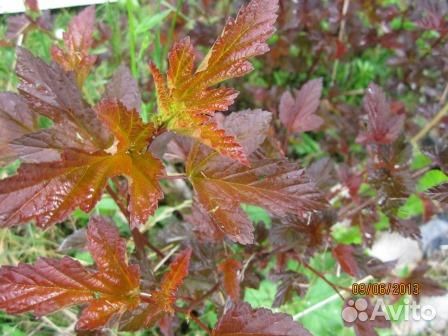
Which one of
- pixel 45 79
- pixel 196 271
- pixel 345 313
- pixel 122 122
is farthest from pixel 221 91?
pixel 345 313

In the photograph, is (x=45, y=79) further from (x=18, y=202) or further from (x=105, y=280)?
(x=105, y=280)

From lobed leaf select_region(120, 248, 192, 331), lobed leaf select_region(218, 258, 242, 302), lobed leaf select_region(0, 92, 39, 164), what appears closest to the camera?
lobed leaf select_region(120, 248, 192, 331)

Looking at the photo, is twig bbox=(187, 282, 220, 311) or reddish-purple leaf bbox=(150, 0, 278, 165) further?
twig bbox=(187, 282, 220, 311)

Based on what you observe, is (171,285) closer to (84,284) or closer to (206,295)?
(84,284)

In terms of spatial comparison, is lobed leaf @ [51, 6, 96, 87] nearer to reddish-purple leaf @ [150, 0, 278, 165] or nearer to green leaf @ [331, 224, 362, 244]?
reddish-purple leaf @ [150, 0, 278, 165]

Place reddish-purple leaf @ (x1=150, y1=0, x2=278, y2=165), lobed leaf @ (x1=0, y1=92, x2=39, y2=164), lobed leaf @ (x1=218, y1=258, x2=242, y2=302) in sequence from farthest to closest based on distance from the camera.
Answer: lobed leaf @ (x1=218, y1=258, x2=242, y2=302)
lobed leaf @ (x1=0, y1=92, x2=39, y2=164)
reddish-purple leaf @ (x1=150, y1=0, x2=278, y2=165)

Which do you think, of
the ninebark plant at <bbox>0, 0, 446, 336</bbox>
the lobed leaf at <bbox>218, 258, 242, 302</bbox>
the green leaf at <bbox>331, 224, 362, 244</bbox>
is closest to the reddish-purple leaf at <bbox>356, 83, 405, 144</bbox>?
the ninebark plant at <bbox>0, 0, 446, 336</bbox>

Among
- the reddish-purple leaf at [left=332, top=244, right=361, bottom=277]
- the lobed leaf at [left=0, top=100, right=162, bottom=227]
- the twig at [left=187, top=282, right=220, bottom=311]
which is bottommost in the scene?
the reddish-purple leaf at [left=332, top=244, right=361, bottom=277]

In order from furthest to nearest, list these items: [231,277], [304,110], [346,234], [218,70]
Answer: [346,234], [304,110], [231,277], [218,70]

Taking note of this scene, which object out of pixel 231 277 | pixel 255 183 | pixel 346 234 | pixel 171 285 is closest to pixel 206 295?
pixel 231 277

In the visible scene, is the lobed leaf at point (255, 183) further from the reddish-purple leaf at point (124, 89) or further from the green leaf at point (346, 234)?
the green leaf at point (346, 234)

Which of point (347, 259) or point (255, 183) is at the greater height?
point (255, 183)

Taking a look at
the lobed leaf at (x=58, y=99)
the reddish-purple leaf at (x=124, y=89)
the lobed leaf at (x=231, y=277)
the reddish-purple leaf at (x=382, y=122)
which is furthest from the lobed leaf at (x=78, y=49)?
the reddish-purple leaf at (x=382, y=122)
